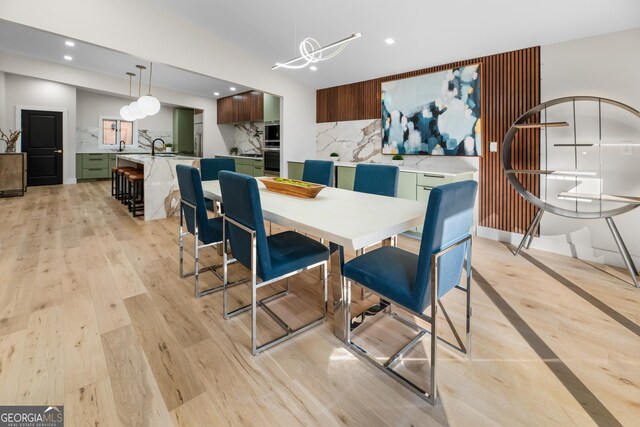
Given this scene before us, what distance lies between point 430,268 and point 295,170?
438 centimetres

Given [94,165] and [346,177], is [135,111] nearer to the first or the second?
[346,177]

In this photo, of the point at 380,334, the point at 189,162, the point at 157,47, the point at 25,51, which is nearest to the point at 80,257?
the point at 189,162

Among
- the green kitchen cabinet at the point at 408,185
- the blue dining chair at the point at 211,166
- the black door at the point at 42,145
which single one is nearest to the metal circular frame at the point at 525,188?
the green kitchen cabinet at the point at 408,185

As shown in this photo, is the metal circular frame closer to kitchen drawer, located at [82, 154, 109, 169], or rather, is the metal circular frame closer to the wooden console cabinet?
the wooden console cabinet

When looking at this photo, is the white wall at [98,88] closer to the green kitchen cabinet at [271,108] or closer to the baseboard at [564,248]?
the green kitchen cabinet at [271,108]

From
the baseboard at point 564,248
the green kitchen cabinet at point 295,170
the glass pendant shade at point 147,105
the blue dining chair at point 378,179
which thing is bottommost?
the baseboard at point 564,248

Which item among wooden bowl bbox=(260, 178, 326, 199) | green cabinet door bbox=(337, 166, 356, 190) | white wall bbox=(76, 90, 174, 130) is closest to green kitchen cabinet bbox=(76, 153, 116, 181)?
white wall bbox=(76, 90, 174, 130)

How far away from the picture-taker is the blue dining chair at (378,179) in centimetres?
269

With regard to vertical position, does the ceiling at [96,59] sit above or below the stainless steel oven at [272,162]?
above

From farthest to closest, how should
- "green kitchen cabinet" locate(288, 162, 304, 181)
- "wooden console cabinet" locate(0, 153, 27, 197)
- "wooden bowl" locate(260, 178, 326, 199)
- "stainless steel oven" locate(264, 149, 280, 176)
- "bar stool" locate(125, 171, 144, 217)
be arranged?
"wooden console cabinet" locate(0, 153, 27, 197) < "stainless steel oven" locate(264, 149, 280, 176) < "green kitchen cabinet" locate(288, 162, 304, 181) < "bar stool" locate(125, 171, 144, 217) < "wooden bowl" locate(260, 178, 326, 199)

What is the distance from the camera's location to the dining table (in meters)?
1.44

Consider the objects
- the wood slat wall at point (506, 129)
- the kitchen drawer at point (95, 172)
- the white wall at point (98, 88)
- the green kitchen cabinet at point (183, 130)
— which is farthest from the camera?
the green kitchen cabinet at point (183, 130)

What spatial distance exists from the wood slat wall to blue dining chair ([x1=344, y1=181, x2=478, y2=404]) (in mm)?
2474

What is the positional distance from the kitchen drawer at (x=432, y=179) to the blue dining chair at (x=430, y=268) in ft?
7.24
